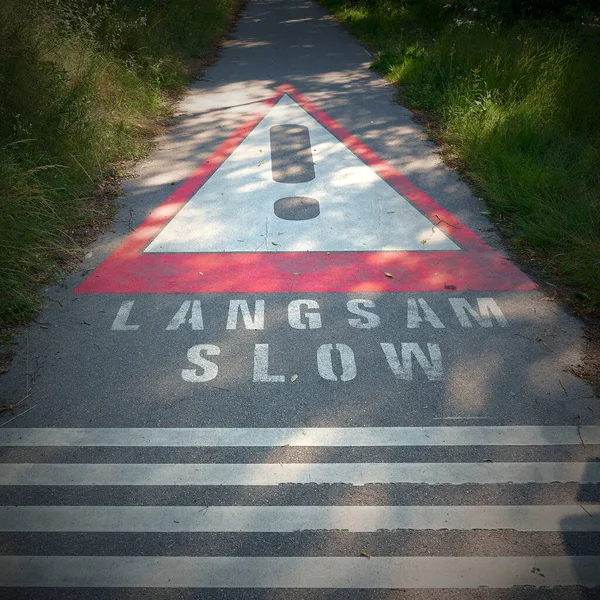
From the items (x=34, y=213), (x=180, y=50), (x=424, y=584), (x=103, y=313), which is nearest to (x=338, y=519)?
(x=424, y=584)

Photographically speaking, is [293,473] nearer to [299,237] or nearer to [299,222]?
[299,237]

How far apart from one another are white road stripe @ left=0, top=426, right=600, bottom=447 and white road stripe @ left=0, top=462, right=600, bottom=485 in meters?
0.17

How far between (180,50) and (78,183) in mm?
7792

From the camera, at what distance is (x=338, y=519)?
298cm

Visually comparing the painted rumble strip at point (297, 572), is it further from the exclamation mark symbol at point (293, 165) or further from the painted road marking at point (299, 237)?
the exclamation mark symbol at point (293, 165)

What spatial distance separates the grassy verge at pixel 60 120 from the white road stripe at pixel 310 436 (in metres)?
1.50

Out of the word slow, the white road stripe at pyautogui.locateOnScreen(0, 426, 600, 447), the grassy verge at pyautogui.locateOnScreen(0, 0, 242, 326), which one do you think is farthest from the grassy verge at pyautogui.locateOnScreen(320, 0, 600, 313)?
the grassy verge at pyautogui.locateOnScreen(0, 0, 242, 326)

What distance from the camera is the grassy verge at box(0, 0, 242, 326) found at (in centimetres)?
518

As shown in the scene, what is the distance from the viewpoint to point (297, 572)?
2.71m

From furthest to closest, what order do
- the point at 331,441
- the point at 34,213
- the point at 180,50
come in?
the point at 180,50
the point at 34,213
the point at 331,441

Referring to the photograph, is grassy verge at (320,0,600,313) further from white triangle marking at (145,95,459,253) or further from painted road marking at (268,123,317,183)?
painted road marking at (268,123,317,183)

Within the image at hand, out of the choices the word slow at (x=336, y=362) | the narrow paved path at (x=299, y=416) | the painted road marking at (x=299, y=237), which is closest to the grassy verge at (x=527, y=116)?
the narrow paved path at (x=299, y=416)

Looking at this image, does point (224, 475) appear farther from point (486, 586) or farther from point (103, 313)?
point (103, 313)

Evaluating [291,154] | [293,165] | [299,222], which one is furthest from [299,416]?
[291,154]
